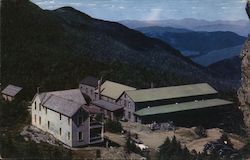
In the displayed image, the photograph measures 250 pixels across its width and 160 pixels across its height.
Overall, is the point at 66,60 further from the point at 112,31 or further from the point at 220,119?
the point at 112,31

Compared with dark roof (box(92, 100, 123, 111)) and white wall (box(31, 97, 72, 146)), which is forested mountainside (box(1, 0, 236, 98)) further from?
white wall (box(31, 97, 72, 146))

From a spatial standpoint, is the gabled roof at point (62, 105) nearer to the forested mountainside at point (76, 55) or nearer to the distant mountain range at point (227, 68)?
the forested mountainside at point (76, 55)

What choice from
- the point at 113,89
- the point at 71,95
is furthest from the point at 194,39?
the point at 71,95

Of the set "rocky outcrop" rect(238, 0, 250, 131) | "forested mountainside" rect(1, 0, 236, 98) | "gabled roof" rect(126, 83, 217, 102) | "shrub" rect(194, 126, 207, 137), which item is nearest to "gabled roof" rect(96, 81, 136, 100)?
"gabled roof" rect(126, 83, 217, 102)

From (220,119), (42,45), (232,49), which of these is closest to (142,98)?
(220,119)

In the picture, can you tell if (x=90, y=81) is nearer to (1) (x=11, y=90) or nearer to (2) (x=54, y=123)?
(1) (x=11, y=90)
